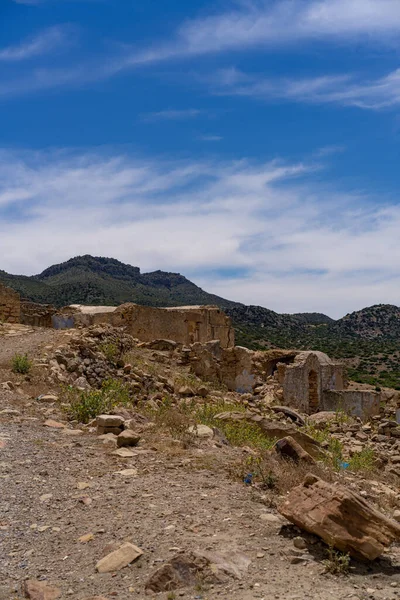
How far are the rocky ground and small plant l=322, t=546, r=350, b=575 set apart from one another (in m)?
0.04

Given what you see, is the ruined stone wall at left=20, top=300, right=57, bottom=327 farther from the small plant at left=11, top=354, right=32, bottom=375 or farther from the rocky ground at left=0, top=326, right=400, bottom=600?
the rocky ground at left=0, top=326, right=400, bottom=600

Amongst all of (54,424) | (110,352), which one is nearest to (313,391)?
(110,352)

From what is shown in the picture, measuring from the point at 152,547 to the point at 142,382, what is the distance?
665 cm

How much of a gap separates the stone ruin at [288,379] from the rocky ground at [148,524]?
821cm

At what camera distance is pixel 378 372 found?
39906mm

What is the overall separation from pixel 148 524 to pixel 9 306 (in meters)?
12.2

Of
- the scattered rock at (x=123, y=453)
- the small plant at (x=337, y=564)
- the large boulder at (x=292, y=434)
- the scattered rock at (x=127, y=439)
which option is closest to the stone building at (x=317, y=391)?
the large boulder at (x=292, y=434)

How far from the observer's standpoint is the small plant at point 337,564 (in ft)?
10.5

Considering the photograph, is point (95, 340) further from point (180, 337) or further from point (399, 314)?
point (399, 314)

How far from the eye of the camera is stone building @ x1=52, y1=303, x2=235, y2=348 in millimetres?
15742

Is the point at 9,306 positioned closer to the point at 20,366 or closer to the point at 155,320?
the point at 155,320

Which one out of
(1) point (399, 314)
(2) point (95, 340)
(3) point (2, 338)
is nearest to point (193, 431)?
(2) point (95, 340)

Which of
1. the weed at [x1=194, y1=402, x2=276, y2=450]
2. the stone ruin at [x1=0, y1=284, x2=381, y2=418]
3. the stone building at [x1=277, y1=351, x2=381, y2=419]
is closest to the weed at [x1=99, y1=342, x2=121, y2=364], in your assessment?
the weed at [x1=194, y1=402, x2=276, y2=450]

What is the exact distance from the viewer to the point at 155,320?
16391 millimetres
